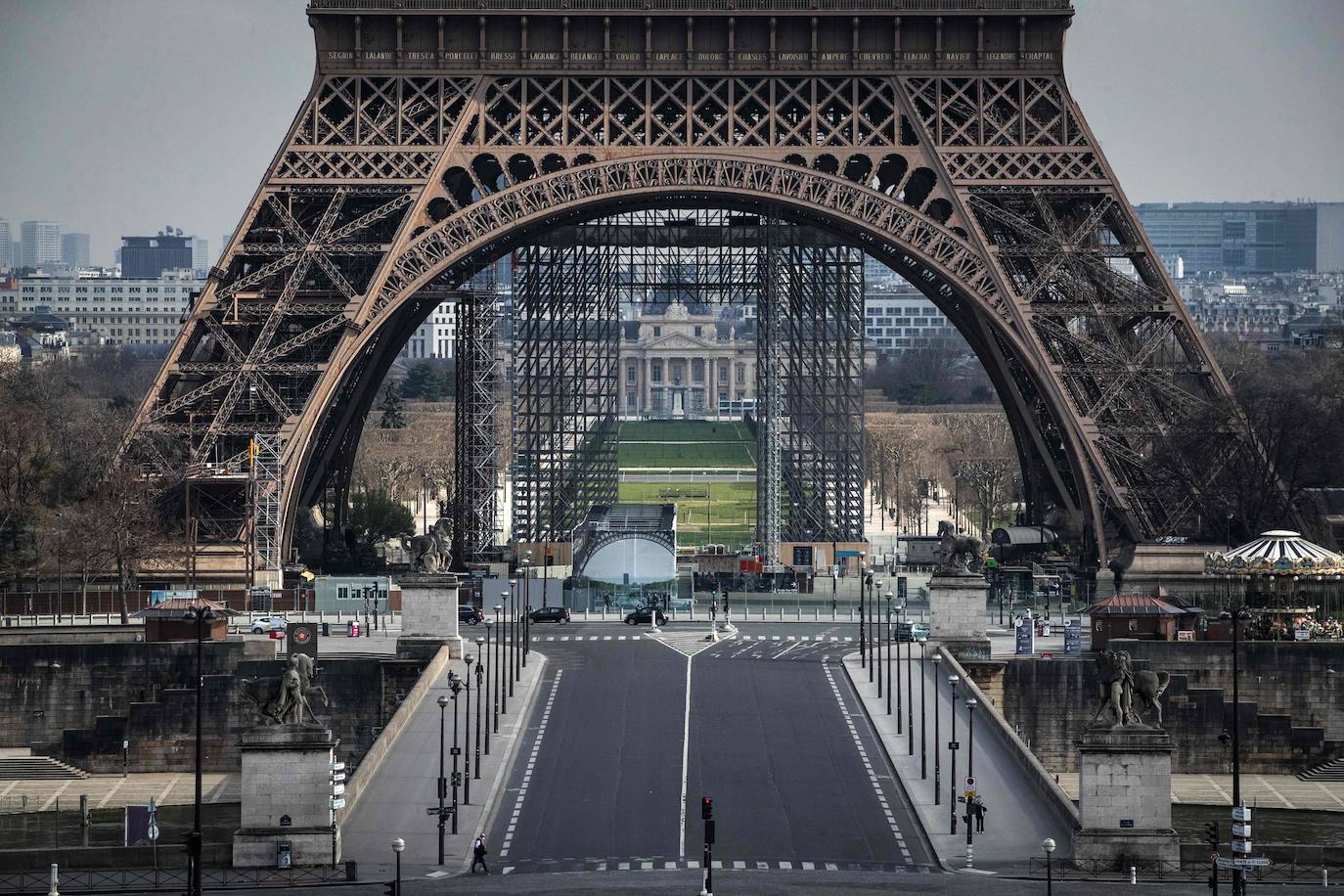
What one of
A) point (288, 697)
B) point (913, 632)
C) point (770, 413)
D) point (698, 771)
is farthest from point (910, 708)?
point (770, 413)

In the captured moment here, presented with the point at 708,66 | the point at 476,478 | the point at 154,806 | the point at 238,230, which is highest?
the point at 708,66

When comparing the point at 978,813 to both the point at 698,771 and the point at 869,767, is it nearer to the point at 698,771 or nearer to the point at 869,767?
the point at 869,767

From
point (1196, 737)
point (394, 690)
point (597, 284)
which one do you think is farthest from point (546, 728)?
point (597, 284)

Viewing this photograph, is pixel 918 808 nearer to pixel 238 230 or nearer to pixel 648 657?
pixel 648 657

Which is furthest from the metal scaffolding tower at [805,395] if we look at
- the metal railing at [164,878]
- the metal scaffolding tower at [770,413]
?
the metal railing at [164,878]

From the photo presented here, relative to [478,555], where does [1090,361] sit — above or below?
above

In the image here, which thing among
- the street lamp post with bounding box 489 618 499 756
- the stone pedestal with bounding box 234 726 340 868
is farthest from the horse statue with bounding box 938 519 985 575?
the stone pedestal with bounding box 234 726 340 868

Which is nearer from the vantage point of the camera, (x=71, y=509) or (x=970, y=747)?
(x=970, y=747)
